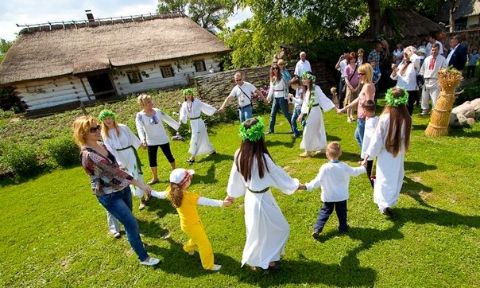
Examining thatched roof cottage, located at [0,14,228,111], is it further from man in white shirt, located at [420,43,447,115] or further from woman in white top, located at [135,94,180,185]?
man in white shirt, located at [420,43,447,115]

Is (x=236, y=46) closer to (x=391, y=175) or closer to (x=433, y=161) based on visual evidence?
(x=433, y=161)

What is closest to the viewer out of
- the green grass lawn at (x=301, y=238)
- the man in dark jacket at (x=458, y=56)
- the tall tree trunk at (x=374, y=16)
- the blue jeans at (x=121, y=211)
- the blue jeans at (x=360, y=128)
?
the green grass lawn at (x=301, y=238)

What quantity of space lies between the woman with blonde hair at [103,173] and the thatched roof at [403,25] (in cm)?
1616

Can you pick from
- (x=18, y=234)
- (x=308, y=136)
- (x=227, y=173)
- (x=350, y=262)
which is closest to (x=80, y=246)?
→ (x=18, y=234)

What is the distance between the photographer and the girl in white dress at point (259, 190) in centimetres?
373

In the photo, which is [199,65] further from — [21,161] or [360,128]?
[360,128]

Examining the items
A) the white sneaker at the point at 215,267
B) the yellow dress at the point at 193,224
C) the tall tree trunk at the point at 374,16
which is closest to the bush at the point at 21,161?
the yellow dress at the point at 193,224

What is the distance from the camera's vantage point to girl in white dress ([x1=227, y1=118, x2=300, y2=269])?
373 cm

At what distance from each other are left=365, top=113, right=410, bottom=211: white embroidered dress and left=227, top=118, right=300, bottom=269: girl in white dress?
1.56 m

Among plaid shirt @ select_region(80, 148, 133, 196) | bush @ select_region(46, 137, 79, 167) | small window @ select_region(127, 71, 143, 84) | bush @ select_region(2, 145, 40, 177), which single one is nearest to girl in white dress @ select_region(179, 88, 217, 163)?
plaid shirt @ select_region(80, 148, 133, 196)

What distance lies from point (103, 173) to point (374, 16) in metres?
16.0

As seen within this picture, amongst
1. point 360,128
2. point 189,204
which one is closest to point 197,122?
point 360,128

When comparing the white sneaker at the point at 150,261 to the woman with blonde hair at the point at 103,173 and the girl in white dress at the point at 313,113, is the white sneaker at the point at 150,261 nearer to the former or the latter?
the woman with blonde hair at the point at 103,173

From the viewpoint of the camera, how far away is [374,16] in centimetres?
1556
